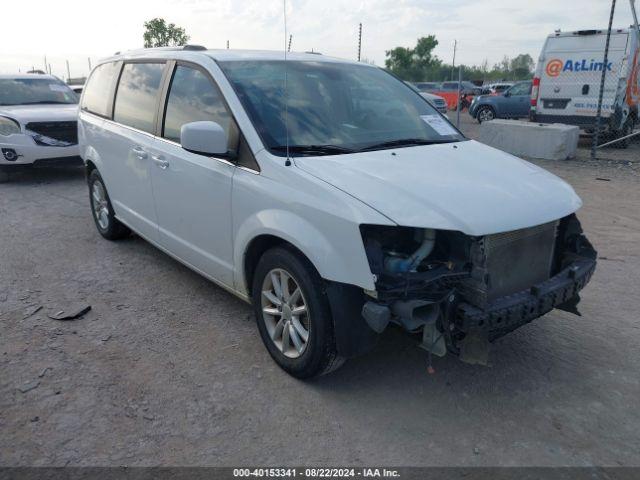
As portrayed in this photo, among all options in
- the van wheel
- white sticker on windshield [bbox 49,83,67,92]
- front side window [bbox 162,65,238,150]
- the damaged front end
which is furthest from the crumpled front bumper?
the van wheel

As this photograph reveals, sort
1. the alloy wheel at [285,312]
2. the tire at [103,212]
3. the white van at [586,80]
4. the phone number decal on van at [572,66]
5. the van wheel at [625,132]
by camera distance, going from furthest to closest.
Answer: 1. the van wheel at [625,132]
2. the phone number decal on van at [572,66]
3. the white van at [586,80]
4. the tire at [103,212]
5. the alloy wheel at [285,312]

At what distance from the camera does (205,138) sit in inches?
124

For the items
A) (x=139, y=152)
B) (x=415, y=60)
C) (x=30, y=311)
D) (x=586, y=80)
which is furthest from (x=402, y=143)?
(x=415, y=60)

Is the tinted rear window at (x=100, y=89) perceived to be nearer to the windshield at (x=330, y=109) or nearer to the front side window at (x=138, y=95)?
the front side window at (x=138, y=95)

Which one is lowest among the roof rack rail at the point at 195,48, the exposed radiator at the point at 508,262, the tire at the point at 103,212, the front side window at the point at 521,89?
the tire at the point at 103,212

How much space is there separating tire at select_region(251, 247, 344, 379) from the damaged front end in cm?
33

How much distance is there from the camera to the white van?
11945 mm

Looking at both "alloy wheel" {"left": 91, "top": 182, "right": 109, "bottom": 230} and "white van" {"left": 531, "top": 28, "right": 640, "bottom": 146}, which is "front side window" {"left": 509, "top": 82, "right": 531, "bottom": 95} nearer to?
"white van" {"left": 531, "top": 28, "right": 640, "bottom": 146}

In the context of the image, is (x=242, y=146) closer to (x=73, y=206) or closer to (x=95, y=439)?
(x=95, y=439)

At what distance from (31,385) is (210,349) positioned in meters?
1.05

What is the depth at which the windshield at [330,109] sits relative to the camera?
3.29 metres

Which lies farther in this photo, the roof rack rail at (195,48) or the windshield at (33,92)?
the windshield at (33,92)

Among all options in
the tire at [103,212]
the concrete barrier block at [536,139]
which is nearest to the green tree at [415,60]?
the concrete barrier block at [536,139]

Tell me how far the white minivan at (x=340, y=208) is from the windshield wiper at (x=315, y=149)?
0.01 meters
